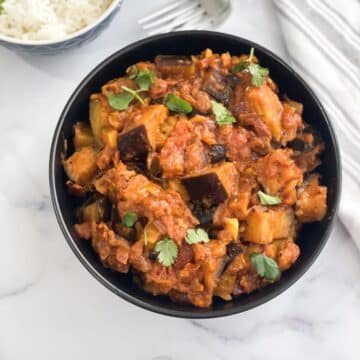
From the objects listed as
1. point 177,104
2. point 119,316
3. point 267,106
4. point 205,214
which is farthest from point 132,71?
point 119,316

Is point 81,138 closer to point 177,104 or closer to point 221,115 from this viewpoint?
point 177,104

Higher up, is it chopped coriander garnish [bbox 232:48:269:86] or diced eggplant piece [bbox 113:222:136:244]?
chopped coriander garnish [bbox 232:48:269:86]

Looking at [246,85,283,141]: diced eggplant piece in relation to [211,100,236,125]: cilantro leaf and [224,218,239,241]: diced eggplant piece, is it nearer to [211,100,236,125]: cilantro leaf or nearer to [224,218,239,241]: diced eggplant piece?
[211,100,236,125]: cilantro leaf

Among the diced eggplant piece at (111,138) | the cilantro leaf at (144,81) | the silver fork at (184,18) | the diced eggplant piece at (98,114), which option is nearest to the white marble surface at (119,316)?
the diced eggplant piece at (98,114)

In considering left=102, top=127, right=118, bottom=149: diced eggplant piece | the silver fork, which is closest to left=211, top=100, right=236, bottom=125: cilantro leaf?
left=102, top=127, right=118, bottom=149: diced eggplant piece

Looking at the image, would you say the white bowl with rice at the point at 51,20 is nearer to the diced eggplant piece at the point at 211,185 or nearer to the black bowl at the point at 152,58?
the black bowl at the point at 152,58
